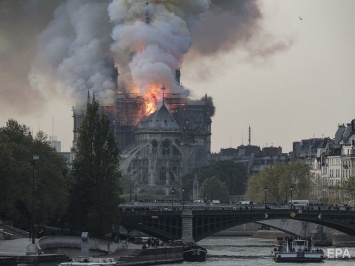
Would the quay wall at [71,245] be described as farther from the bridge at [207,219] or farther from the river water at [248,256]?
the bridge at [207,219]

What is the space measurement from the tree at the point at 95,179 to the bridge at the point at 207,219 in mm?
13648

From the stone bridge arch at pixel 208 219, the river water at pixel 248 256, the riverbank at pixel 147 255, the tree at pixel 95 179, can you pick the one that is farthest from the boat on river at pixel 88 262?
the stone bridge arch at pixel 208 219

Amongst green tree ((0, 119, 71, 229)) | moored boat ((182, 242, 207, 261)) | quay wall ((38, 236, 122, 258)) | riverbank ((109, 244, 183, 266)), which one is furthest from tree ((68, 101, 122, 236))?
moored boat ((182, 242, 207, 261))

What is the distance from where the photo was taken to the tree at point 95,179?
15812 cm

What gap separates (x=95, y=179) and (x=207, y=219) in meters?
22.7

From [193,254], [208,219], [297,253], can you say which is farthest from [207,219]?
[193,254]

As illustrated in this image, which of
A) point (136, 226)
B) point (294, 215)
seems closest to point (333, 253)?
point (294, 215)

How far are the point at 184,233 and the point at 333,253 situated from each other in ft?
44.8

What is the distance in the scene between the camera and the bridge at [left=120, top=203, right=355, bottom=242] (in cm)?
17700

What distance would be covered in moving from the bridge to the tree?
13648 mm

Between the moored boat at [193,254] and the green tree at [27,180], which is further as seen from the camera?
the moored boat at [193,254]

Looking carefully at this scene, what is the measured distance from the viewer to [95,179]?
161625mm

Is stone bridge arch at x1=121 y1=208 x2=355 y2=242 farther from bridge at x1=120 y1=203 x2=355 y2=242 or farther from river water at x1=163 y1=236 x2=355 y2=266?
river water at x1=163 y1=236 x2=355 y2=266

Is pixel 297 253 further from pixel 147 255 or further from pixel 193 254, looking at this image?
pixel 147 255
